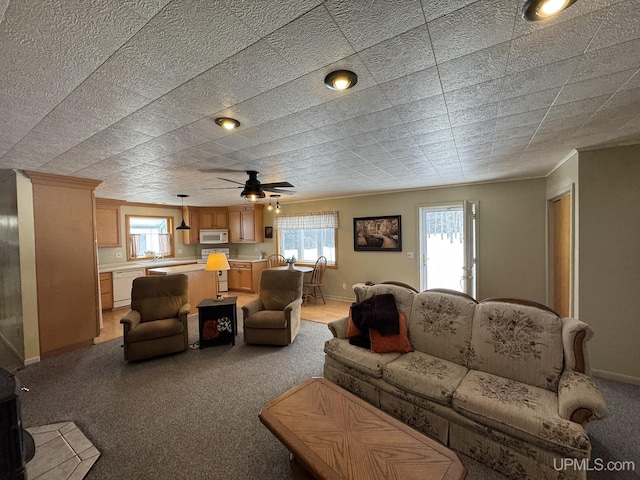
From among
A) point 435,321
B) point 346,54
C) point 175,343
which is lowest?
point 175,343

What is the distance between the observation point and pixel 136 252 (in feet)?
20.9

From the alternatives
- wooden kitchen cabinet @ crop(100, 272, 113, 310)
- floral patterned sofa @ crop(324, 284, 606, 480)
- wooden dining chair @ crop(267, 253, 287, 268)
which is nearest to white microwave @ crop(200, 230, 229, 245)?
wooden dining chair @ crop(267, 253, 287, 268)

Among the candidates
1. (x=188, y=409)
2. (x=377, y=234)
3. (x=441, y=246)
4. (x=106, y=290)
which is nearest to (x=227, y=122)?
(x=188, y=409)

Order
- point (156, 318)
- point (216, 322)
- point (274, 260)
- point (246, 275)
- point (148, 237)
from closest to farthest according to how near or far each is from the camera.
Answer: point (156, 318) < point (216, 322) < point (148, 237) < point (246, 275) < point (274, 260)

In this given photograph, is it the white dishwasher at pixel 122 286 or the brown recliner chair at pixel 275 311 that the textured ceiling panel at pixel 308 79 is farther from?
the white dishwasher at pixel 122 286

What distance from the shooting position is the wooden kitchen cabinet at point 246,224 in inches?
279

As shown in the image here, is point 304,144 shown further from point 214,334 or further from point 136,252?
point 136,252

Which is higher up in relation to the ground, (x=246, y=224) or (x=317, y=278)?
(x=246, y=224)

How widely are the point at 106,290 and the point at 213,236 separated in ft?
8.72

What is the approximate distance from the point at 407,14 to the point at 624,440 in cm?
303

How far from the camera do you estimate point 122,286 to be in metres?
5.54

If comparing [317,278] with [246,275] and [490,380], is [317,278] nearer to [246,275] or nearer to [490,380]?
[246,275]

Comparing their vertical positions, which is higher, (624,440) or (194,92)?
(194,92)

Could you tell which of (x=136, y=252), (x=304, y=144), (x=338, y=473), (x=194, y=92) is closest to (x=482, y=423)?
(x=338, y=473)
